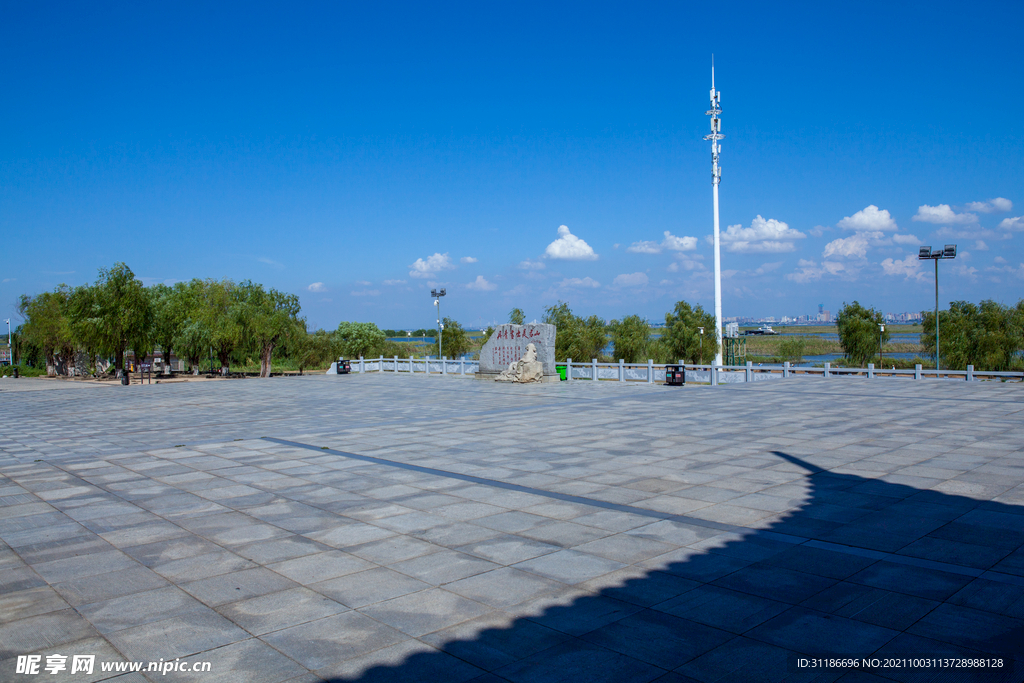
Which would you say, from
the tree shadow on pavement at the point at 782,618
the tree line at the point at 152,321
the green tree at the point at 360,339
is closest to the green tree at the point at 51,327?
the tree line at the point at 152,321

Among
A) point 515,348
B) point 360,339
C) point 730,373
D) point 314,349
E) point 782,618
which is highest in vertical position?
point 360,339

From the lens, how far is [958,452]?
11.2 m

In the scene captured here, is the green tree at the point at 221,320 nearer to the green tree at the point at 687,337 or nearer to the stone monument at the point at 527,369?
the stone monument at the point at 527,369

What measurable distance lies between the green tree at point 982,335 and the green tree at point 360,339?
186 feet

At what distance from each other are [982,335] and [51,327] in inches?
2649

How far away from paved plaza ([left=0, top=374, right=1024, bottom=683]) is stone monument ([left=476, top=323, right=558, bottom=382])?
14709 millimetres

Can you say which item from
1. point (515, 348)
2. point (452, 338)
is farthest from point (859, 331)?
point (515, 348)

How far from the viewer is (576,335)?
2630 inches

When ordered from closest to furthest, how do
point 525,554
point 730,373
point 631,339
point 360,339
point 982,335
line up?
point 525,554, point 730,373, point 982,335, point 631,339, point 360,339

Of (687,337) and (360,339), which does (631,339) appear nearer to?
(687,337)

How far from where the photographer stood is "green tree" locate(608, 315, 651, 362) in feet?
227

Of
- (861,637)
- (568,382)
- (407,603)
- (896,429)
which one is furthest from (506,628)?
(568,382)

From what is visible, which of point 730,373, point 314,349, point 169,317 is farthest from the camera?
point 314,349

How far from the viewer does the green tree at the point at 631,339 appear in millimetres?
69250
